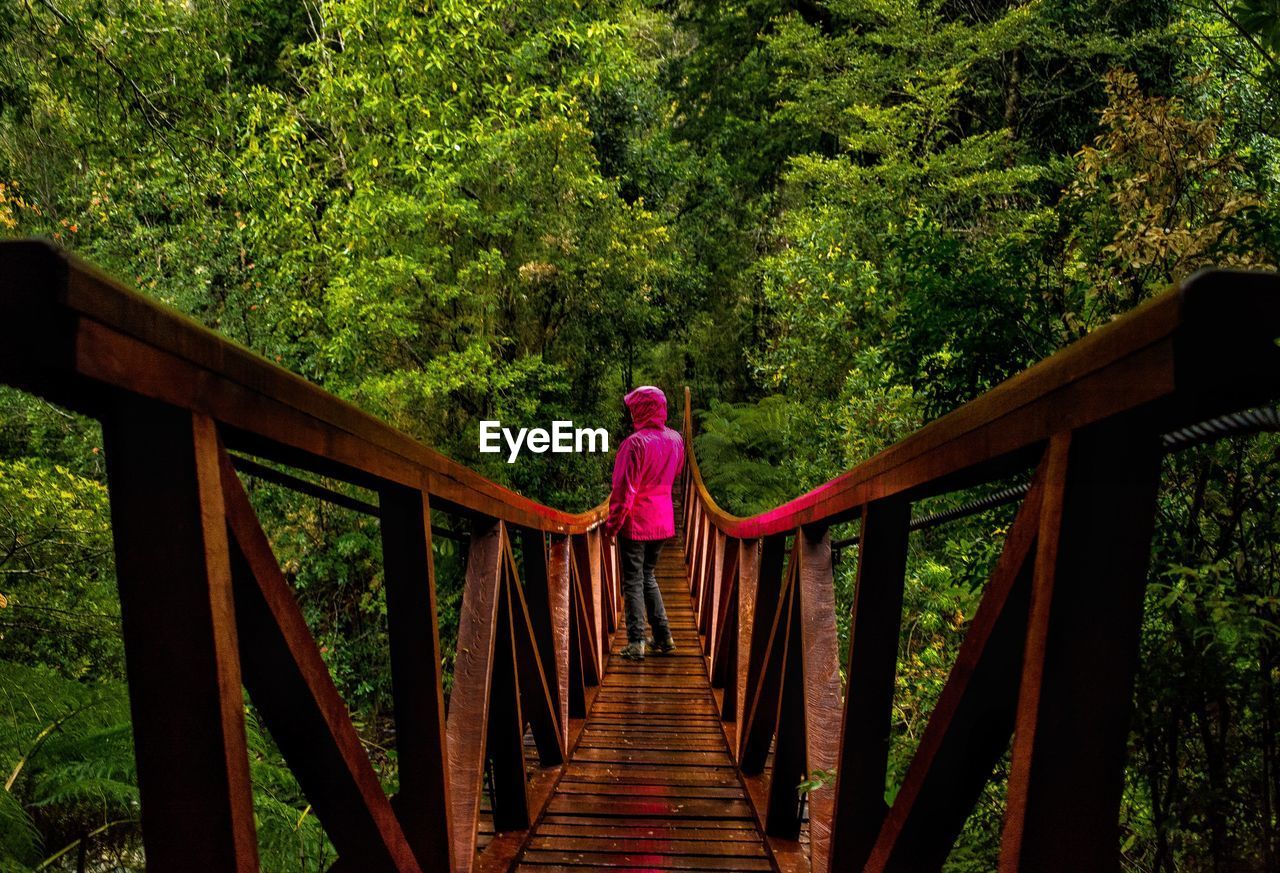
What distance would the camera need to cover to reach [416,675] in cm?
163

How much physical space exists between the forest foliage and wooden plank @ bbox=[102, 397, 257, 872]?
1.12m

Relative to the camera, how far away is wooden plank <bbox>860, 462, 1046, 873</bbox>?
3.43ft

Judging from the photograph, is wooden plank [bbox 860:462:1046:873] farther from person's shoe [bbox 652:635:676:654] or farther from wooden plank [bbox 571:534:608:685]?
person's shoe [bbox 652:635:676:654]

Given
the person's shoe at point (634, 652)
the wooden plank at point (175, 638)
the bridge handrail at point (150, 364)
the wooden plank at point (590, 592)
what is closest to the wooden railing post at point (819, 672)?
the bridge handrail at point (150, 364)

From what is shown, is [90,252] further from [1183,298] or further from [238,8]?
[1183,298]

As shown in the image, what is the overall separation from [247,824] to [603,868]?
2.04 metres

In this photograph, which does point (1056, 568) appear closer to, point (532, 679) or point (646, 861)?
point (646, 861)

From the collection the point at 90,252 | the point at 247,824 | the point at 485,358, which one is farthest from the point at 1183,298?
the point at 90,252

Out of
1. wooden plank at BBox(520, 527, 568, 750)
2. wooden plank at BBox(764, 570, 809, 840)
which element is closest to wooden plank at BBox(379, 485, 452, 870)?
wooden plank at BBox(764, 570, 809, 840)

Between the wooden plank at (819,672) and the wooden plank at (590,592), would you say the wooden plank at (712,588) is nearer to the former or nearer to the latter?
the wooden plank at (590,592)

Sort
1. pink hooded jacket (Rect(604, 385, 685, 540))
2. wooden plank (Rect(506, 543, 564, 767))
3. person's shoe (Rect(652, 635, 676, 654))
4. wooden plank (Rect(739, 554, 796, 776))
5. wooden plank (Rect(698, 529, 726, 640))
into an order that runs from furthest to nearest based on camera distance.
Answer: person's shoe (Rect(652, 635, 676, 654)) < pink hooded jacket (Rect(604, 385, 685, 540)) < wooden plank (Rect(698, 529, 726, 640)) < wooden plank (Rect(739, 554, 796, 776)) < wooden plank (Rect(506, 543, 564, 767))

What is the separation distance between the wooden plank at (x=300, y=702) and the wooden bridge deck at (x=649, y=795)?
4.97 ft

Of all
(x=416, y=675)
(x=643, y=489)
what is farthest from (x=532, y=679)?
(x=643, y=489)

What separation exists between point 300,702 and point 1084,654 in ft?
3.01
